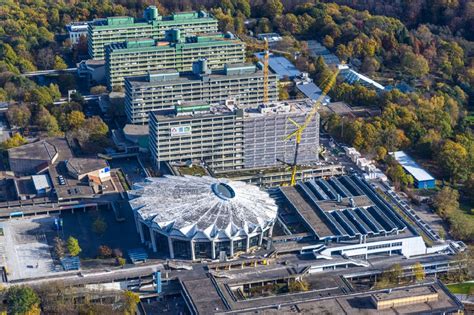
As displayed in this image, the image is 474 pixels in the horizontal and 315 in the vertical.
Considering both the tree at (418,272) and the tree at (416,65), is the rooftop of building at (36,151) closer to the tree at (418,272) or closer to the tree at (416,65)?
the tree at (418,272)

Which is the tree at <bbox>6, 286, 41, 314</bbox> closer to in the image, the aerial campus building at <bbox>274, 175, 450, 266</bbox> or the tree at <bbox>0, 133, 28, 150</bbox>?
the aerial campus building at <bbox>274, 175, 450, 266</bbox>

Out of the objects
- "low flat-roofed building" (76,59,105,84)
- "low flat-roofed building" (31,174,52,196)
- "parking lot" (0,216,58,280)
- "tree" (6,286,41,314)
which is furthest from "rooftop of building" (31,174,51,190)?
"low flat-roofed building" (76,59,105,84)

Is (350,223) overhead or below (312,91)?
below

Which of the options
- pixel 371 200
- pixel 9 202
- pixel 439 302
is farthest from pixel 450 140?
pixel 9 202

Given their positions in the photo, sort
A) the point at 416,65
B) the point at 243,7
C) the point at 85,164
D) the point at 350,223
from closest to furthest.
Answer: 1. the point at 350,223
2. the point at 85,164
3. the point at 416,65
4. the point at 243,7

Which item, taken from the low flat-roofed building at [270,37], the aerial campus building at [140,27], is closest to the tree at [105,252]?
the aerial campus building at [140,27]

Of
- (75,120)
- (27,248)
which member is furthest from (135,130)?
(27,248)

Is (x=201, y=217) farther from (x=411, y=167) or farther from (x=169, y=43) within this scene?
(x=169, y=43)
